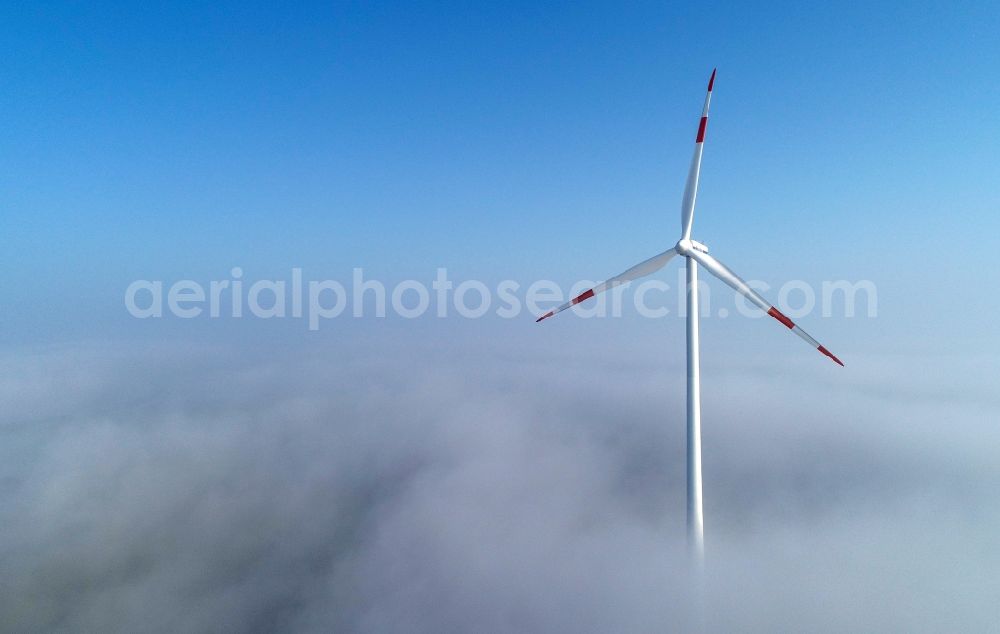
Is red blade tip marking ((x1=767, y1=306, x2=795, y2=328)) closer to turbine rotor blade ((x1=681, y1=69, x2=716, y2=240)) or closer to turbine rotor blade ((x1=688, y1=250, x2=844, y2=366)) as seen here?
turbine rotor blade ((x1=688, y1=250, x2=844, y2=366))

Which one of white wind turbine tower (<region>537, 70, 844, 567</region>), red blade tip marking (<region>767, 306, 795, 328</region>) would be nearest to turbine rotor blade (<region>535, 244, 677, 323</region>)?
white wind turbine tower (<region>537, 70, 844, 567</region>)

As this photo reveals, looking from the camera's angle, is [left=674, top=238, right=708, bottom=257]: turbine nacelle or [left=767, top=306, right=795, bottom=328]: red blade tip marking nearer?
[left=767, top=306, right=795, bottom=328]: red blade tip marking

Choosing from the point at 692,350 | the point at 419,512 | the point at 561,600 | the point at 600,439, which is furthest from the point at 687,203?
the point at 600,439

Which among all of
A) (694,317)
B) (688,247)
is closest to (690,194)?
(688,247)

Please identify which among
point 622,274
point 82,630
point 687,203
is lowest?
point 82,630

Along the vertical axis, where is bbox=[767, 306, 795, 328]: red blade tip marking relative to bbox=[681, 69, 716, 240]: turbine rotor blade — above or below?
below

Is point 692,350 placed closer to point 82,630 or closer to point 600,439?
point 82,630
